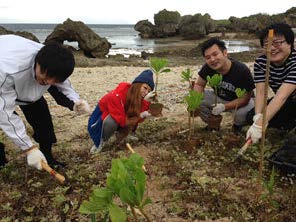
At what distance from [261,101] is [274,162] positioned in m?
0.76

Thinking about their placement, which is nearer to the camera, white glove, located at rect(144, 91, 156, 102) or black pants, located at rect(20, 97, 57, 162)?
black pants, located at rect(20, 97, 57, 162)

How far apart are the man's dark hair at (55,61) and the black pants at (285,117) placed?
2.18 meters

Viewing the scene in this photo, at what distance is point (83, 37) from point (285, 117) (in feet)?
44.0

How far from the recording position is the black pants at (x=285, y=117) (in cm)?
370

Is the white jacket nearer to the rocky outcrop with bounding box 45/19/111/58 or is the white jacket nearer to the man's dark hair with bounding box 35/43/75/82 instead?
the man's dark hair with bounding box 35/43/75/82

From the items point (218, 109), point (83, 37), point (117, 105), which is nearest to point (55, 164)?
point (117, 105)

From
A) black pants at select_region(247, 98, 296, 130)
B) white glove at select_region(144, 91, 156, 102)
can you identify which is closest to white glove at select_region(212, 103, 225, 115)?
black pants at select_region(247, 98, 296, 130)

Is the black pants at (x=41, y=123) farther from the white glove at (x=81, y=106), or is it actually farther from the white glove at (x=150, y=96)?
the white glove at (x=150, y=96)

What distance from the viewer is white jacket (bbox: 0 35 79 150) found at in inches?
102

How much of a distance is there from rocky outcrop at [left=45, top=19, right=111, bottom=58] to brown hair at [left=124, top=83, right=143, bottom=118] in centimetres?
1272

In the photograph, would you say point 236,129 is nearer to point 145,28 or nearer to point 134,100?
point 134,100

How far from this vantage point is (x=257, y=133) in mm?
3004

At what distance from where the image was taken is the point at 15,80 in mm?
2646

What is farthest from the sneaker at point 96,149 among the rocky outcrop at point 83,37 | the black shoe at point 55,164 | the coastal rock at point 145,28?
the coastal rock at point 145,28
